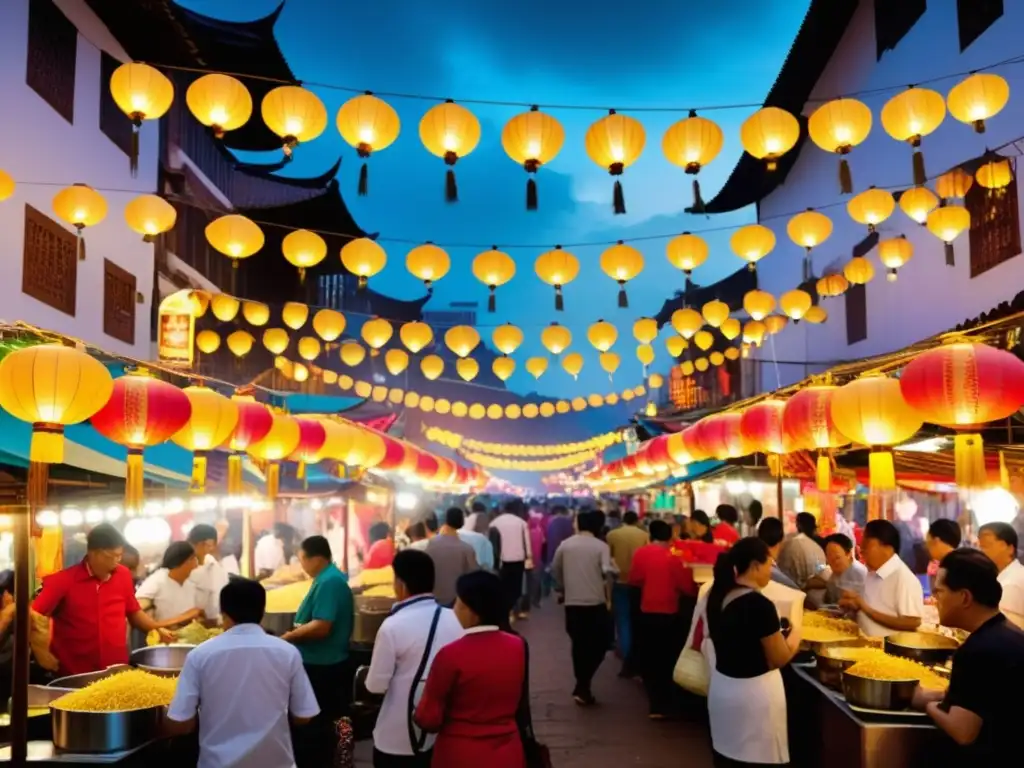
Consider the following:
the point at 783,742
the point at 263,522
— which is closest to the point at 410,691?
the point at 783,742

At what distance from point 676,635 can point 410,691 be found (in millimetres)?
6520

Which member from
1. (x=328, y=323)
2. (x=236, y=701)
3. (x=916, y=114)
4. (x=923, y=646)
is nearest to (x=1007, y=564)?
(x=923, y=646)

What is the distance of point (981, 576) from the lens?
13.1 feet

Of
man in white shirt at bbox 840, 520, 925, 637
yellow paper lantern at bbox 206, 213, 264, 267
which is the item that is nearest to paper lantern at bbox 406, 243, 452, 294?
yellow paper lantern at bbox 206, 213, 264, 267

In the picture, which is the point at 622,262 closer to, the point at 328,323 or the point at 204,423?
the point at 328,323

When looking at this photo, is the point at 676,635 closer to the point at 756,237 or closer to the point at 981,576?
the point at 756,237

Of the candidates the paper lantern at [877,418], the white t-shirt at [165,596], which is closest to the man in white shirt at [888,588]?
the paper lantern at [877,418]

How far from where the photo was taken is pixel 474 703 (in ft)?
13.8

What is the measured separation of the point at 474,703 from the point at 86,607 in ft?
11.7

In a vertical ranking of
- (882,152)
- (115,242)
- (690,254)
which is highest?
(882,152)

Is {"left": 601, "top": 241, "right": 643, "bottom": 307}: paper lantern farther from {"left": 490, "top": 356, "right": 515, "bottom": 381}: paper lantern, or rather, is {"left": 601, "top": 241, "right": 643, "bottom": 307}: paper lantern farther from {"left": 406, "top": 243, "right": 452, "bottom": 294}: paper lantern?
{"left": 490, "top": 356, "right": 515, "bottom": 381}: paper lantern

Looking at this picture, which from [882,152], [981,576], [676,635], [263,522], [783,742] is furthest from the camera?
[263,522]

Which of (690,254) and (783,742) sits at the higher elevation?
(690,254)

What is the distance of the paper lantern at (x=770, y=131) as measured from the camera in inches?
361
